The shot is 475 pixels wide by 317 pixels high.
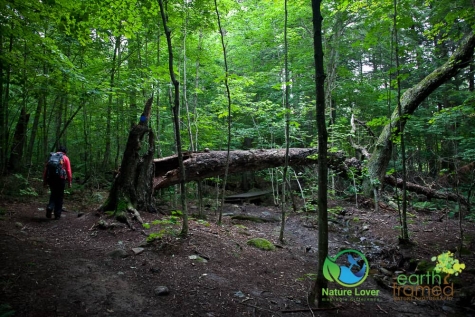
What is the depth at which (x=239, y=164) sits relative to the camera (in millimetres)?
9773

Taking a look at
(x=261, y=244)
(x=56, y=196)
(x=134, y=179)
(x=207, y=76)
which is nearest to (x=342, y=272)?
(x=261, y=244)

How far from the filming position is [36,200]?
8422 millimetres

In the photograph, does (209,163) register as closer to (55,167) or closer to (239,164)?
(239,164)

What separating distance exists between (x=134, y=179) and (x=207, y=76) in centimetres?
897

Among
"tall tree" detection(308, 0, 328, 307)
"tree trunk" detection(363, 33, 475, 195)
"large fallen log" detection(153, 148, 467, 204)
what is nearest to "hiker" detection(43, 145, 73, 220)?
"large fallen log" detection(153, 148, 467, 204)

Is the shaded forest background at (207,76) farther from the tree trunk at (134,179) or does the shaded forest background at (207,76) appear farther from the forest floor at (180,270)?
the forest floor at (180,270)

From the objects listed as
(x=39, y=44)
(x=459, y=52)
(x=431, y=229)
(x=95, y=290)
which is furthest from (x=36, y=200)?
(x=459, y=52)

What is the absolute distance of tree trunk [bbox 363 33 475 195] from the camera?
8.21 meters

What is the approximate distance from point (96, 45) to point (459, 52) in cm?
1328

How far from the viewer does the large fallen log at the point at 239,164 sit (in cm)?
822

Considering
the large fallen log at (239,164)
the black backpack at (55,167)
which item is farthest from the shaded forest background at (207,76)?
the black backpack at (55,167)

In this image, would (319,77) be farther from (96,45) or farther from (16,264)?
(96,45)

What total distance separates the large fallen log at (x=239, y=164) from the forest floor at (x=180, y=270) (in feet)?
5.95

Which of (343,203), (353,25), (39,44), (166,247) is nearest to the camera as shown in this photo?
(166,247)
